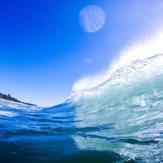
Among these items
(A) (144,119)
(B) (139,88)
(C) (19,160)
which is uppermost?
(B) (139,88)

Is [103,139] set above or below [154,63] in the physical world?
below

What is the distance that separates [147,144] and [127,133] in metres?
1.61

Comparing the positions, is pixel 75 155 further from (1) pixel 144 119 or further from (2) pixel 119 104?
(2) pixel 119 104

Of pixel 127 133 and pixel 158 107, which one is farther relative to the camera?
pixel 158 107

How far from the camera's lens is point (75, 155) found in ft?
19.1

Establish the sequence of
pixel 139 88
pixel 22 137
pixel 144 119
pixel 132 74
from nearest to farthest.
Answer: pixel 22 137 → pixel 144 119 → pixel 139 88 → pixel 132 74

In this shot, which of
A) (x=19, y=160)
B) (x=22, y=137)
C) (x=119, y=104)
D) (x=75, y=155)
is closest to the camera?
(x=19, y=160)

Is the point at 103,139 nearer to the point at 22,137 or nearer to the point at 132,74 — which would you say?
the point at 22,137

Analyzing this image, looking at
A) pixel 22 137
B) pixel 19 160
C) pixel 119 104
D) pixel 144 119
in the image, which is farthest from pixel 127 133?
pixel 119 104

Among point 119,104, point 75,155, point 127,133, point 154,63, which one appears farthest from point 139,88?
point 75,155

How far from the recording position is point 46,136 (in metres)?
8.09

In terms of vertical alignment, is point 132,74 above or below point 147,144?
above

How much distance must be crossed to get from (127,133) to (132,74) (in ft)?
45.6

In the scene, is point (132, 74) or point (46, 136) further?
point (132, 74)
